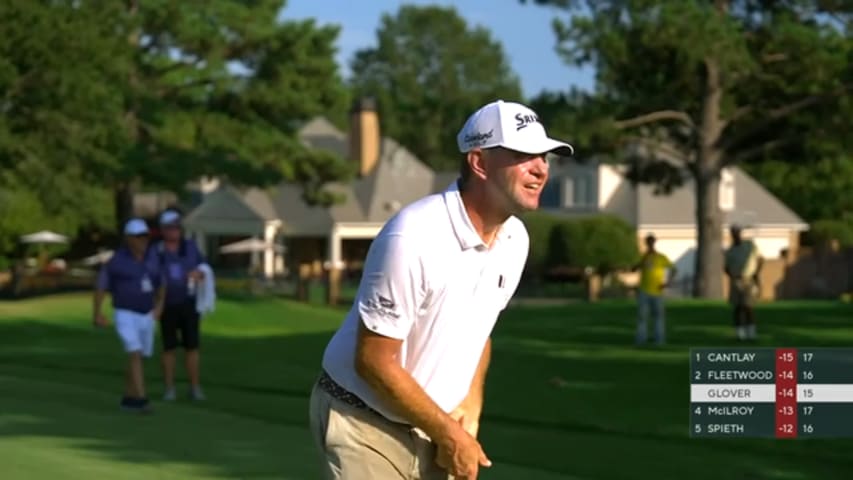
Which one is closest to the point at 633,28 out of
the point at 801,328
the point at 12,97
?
the point at 801,328

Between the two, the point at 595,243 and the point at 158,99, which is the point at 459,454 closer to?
the point at 158,99

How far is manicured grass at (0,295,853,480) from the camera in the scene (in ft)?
39.1

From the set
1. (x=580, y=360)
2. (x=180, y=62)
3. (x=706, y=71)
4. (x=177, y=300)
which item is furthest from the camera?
(x=180, y=62)

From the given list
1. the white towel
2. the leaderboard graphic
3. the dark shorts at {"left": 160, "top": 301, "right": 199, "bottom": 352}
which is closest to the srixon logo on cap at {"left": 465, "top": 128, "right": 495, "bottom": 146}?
the leaderboard graphic

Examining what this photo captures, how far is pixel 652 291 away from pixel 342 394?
63.7 feet

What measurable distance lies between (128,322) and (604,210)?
185 ft

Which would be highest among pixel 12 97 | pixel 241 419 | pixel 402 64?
pixel 402 64

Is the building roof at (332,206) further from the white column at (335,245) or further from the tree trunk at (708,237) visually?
the tree trunk at (708,237)

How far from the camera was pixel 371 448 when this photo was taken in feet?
16.4

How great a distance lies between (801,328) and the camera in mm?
26656

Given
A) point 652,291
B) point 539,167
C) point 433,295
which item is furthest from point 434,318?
point 652,291

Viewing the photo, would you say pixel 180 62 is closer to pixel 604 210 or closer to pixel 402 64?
pixel 604 210

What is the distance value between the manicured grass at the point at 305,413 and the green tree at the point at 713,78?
8824 mm

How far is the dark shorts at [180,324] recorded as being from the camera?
1653 centimetres
